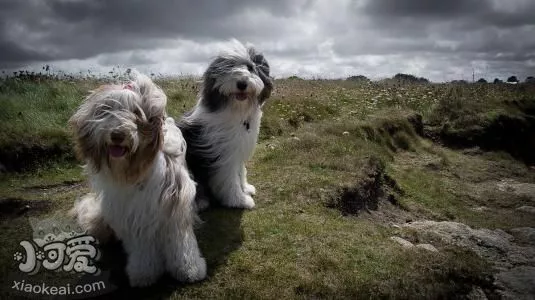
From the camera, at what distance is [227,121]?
6.00 m

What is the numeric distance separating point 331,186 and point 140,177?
4.08 meters

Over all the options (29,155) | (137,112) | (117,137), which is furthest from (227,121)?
(29,155)

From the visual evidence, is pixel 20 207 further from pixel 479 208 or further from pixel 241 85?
pixel 479 208

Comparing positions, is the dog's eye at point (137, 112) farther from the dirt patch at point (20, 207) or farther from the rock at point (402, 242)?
the rock at point (402, 242)

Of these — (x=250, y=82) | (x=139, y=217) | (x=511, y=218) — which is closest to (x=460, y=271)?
(x=250, y=82)

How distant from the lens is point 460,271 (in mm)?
5461

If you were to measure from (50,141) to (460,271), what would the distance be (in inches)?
261

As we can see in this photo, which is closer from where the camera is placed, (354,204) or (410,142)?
(354,204)

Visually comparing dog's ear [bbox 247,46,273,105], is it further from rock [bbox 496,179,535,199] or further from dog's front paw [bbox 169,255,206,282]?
rock [bbox 496,179,535,199]

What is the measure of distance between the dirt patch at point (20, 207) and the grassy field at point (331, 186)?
0.06 feet

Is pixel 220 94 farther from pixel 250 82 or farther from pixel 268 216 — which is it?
pixel 268 216

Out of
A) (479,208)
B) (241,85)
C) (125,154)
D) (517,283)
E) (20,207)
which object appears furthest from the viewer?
(479,208)

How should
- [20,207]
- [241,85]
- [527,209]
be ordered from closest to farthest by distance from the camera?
1. [241,85]
2. [20,207]
3. [527,209]

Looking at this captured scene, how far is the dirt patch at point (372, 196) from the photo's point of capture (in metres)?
7.61
